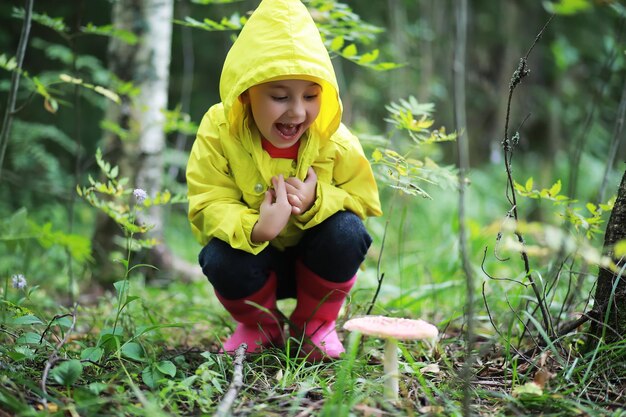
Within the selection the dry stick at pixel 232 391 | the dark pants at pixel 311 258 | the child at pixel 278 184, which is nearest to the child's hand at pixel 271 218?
the child at pixel 278 184

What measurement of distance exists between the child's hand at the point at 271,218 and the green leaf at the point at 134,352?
51 cm

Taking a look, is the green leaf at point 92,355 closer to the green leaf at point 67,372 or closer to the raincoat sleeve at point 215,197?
the green leaf at point 67,372

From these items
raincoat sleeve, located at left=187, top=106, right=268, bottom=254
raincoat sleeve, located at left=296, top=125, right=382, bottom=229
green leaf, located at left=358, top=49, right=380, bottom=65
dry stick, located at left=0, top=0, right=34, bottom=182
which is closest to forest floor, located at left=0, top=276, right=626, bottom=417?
raincoat sleeve, located at left=187, top=106, right=268, bottom=254

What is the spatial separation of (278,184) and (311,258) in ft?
1.05

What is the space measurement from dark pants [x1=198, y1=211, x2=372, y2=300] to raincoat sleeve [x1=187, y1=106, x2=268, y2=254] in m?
0.08

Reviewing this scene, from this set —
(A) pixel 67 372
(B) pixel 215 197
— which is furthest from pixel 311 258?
(A) pixel 67 372

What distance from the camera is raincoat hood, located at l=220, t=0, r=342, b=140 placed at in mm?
1908

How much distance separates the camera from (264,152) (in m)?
2.11

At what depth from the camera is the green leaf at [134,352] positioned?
1787 millimetres

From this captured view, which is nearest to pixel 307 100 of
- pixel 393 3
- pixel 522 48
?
pixel 393 3

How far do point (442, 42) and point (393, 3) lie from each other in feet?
5.43

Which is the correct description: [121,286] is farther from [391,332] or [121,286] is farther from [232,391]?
[391,332]

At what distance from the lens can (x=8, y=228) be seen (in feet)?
9.29

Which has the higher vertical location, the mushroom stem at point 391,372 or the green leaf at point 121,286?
the green leaf at point 121,286
